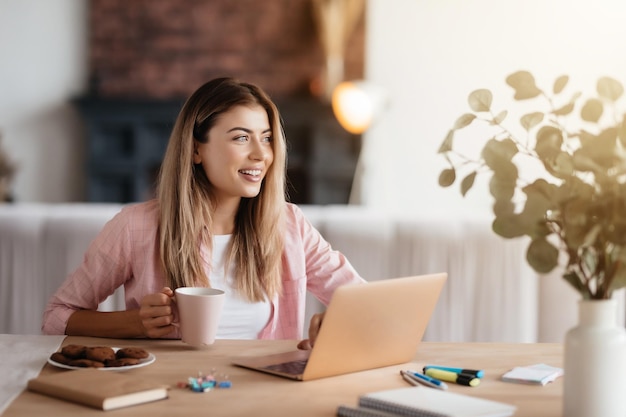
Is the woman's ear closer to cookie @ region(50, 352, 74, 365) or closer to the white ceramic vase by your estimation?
cookie @ region(50, 352, 74, 365)

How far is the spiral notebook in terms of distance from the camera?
1.07 metres

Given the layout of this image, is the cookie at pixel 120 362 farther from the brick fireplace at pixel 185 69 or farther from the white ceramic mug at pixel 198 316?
the brick fireplace at pixel 185 69

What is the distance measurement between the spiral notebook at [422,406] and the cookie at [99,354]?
406 millimetres

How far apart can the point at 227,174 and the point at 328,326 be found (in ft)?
2.38

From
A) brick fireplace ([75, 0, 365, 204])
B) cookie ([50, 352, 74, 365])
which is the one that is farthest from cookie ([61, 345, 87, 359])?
brick fireplace ([75, 0, 365, 204])

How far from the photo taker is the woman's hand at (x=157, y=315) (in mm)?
1533

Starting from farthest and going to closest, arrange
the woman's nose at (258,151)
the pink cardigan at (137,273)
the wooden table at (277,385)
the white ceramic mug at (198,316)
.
Result: the woman's nose at (258,151) < the pink cardigan at (137,273) < the white ceramic mug at (198,316) < the wooden table at (277,385)

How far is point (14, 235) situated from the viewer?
2.40m

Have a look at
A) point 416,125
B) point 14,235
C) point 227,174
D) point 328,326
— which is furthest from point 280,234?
point 416,125

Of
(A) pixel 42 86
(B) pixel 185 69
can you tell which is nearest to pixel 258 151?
(B) pixel 185 69

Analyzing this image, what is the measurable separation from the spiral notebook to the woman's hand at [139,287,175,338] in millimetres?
513

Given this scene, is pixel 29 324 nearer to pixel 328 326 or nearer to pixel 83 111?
pixel 328 326

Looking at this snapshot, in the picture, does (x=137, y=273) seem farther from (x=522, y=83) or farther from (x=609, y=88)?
(x=609, y=88)

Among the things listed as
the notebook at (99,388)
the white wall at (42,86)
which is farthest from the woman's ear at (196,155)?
the white wall at (42,86)
